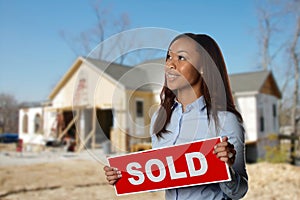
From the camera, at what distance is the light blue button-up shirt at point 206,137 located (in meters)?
0.94

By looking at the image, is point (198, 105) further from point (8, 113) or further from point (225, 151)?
point (8, 113)

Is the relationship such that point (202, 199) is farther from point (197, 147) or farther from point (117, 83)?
point (117, 83)

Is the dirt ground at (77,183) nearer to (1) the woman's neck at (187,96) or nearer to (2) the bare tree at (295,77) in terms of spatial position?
(1) the woman's neck at (187,96)

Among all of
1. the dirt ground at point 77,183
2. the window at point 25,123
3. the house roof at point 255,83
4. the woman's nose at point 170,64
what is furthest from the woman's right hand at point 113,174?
the window at point 25,123

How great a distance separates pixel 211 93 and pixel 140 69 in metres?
0.25

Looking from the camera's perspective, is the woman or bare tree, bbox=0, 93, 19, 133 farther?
bare tree, bbox=0, 93, 19, 133

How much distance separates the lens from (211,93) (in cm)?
98

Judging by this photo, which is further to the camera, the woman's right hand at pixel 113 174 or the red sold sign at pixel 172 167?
the woman's right hand at pixel 113 174

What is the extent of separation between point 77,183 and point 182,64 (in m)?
5.84

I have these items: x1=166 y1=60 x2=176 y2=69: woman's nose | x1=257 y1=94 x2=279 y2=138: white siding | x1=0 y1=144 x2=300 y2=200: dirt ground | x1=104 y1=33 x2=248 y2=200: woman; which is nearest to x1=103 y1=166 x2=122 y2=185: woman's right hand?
x1=104 y1=33 x2=248 y2=200: woman

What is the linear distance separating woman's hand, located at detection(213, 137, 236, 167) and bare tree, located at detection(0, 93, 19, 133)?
919 inches

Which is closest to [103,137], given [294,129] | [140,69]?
[140,69]

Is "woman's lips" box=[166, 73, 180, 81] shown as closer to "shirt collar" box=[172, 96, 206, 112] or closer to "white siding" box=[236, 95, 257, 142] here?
"shirt collar" box=[172, 96, 206, 112]

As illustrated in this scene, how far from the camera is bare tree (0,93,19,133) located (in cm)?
2269
